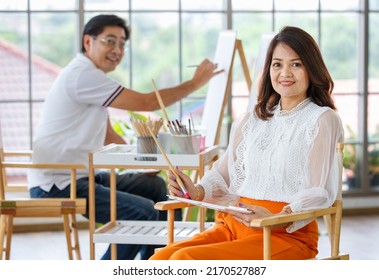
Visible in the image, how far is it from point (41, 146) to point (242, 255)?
185 cm

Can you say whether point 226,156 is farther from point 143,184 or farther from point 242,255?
point 143,184

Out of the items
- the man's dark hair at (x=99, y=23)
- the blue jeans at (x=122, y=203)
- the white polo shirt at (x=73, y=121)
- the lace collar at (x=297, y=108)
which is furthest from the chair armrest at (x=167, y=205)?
the man's dark hair at (x=99, y=23)

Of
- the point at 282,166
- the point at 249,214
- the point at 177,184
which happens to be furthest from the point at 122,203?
the point at 249,214

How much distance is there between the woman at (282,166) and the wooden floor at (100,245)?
197cm

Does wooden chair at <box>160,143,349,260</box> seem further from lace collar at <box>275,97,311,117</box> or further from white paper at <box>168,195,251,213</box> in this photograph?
lace collar at <box>275,97,311,117</box>

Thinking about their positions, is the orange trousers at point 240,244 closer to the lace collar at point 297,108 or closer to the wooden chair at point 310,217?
the wooden chair at point 310,217

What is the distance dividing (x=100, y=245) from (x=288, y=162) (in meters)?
2.80

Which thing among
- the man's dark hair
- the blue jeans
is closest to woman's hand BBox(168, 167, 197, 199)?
the blue jeans

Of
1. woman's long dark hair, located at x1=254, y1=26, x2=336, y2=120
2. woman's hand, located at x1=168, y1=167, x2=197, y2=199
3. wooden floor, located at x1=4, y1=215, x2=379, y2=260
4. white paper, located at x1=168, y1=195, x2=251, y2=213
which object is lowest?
wooden floor, located at x1=4, y1=215, x2=379, y2=260

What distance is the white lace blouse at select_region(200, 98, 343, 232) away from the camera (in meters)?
3.24

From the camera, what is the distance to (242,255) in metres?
3.14

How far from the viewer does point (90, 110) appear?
4695 millimetres

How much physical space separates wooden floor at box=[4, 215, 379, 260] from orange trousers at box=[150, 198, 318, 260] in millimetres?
2022
